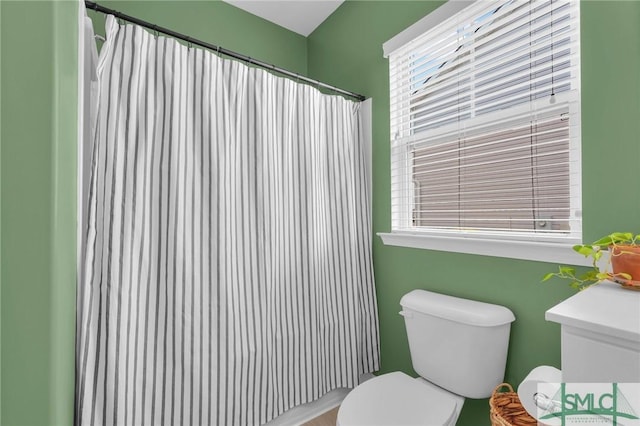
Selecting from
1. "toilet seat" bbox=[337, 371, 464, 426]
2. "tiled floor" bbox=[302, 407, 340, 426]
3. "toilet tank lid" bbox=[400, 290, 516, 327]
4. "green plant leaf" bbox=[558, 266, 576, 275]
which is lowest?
"tiled floor" bbox=[302, 407, 340, 426]

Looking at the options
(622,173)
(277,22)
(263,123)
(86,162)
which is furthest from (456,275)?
(277,22)

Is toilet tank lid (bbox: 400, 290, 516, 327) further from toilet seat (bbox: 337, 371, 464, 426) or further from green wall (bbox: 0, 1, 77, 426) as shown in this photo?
green wall (bbox: 0, 1, 77, 426)

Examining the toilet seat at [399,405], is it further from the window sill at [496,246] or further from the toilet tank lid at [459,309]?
the window sill at [496,246]

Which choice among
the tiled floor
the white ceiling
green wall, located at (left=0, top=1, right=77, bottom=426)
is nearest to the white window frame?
the white ceiling

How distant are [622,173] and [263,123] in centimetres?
134

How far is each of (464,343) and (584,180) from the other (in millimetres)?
722

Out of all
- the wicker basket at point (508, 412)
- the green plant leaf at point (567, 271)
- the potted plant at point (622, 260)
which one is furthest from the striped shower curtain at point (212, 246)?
the potted plant at point (622, 260)

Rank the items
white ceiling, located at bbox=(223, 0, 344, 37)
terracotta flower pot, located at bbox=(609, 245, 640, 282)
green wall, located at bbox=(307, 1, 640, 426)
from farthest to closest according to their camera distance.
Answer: white ceiling, located at bbox=(223, 0, 344, 37), green wall, located at bbox=(307, 1, 640, 426), terracotta flower pot, located at bbox=(609, 245, 640, 282)

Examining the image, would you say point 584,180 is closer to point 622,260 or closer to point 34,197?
point 622,260

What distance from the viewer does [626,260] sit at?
731 millimetres

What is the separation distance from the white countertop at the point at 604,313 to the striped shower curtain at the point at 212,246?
1104 mm

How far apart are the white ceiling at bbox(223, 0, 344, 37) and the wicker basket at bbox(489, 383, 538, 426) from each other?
7.63ft

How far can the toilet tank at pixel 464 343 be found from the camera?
115 cm

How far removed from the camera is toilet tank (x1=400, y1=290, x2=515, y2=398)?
115 cm
